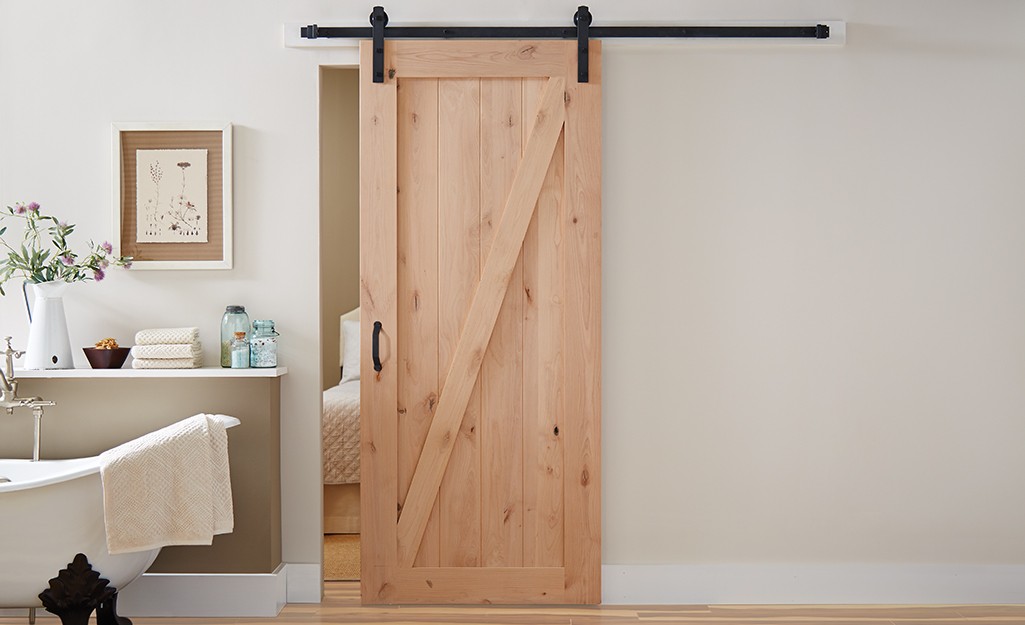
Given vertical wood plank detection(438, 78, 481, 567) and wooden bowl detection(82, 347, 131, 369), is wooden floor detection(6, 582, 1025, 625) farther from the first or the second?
wooden bowl detection(82, 347, 131, 369)

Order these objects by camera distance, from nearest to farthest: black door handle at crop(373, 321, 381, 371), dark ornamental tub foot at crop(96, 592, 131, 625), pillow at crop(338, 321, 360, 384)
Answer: dark ornamental tub foot at crop(96, 592, 131, 625), black door handle at crop(373, 321, 381, 371), pillow at crop(338, 321, 360, 384)

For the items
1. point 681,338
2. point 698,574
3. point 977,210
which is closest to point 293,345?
point 681,338

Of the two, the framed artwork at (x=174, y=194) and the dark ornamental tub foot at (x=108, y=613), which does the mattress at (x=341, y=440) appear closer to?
the framed artwork at (x=174, y=194)

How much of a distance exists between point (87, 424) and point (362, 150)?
4.81 feet

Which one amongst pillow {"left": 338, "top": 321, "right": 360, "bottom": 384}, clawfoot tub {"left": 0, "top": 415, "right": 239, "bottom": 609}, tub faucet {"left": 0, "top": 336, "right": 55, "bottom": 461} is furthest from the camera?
pillow {"left": 338, "top": 321, "right": 360, "bottom": 384}

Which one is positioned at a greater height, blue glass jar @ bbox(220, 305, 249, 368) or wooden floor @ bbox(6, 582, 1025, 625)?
blue glass jar @ bbox(220, 305, 249, 368)

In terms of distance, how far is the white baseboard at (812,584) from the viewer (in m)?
2.72

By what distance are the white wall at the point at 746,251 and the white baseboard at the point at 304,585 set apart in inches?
3.0

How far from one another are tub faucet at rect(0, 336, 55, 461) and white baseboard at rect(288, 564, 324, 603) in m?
1.04

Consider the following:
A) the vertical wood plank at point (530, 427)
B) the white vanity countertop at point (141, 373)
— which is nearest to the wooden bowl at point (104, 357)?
the white vanity countertop at point (141, 373)

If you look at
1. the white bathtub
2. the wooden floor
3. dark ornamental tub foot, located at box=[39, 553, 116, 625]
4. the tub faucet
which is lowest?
the wooden floor

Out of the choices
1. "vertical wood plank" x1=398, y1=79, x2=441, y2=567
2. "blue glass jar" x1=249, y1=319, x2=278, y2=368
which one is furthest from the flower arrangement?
"vertical wood plank" x1=398, y1=79, x2=441, y2=567

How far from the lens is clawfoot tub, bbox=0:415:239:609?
6.70ft

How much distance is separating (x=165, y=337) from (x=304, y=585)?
1.10 m
